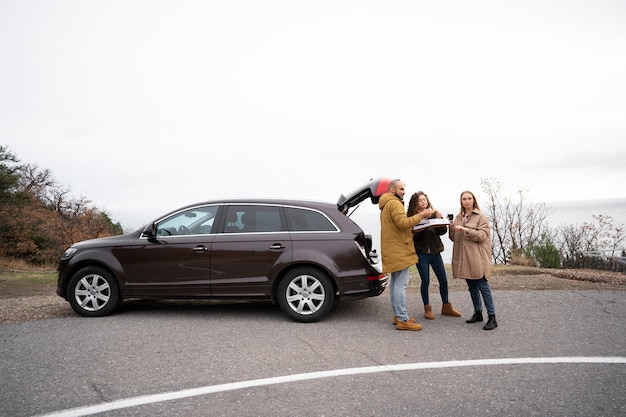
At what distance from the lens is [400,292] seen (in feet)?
18.5

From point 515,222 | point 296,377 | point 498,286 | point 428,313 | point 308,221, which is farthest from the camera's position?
point 515,222

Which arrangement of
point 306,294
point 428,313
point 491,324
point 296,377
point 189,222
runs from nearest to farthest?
point 296,377, point 491,324, point 306,294, point 428,313, point 189,222

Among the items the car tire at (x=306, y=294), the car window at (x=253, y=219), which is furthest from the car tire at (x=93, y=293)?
the car tire at (x=306, y=294)

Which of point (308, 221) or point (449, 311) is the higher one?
point (308, 221)

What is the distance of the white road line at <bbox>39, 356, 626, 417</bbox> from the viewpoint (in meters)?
3.49

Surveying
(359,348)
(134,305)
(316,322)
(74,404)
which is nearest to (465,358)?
(359,348)

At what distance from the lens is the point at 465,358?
4.50m

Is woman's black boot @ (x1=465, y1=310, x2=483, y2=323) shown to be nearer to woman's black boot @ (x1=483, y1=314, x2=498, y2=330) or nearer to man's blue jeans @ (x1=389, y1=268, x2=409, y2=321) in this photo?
woman's black boot @ (x1=483, y1=314, x2=498, y2=330)

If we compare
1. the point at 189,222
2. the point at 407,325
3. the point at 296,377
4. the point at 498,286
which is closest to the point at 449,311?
the point at 407,325

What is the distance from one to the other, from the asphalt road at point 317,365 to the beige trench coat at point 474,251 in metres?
0.70

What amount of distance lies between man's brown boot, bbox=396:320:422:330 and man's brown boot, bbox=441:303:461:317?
2.92 ft

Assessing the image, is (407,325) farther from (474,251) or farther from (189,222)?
(189,222)

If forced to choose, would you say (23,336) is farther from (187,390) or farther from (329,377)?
(329,377)

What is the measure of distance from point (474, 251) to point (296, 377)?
2893 mm
